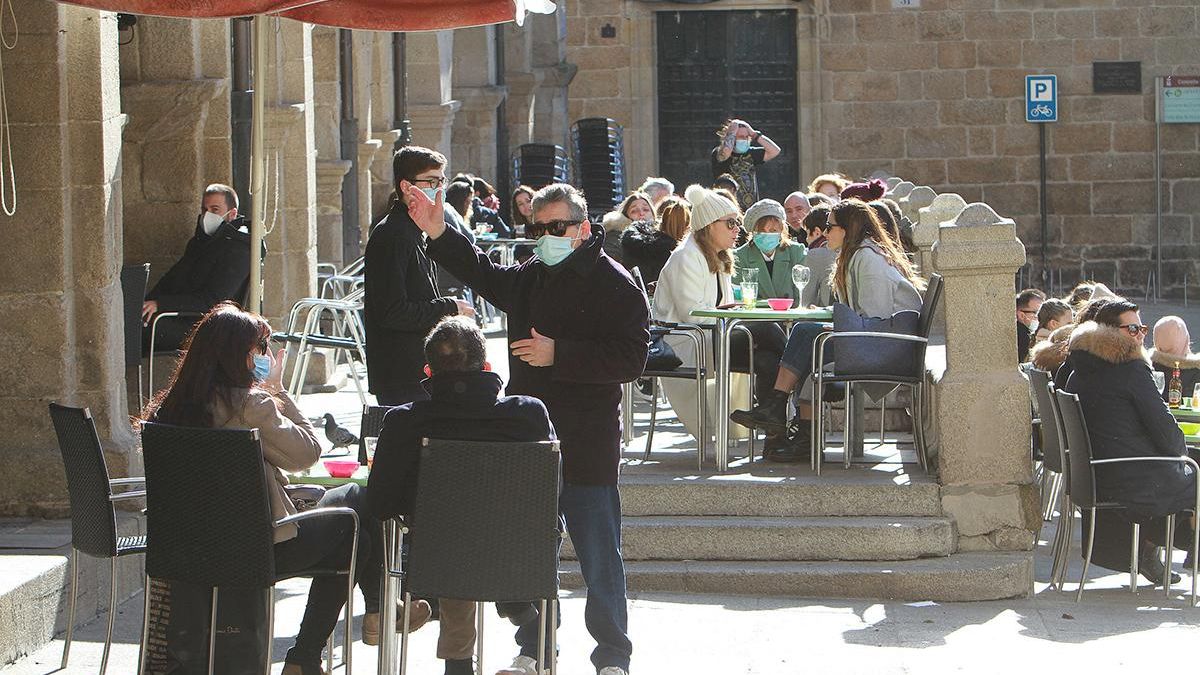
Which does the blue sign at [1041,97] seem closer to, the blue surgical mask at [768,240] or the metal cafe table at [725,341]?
the blue surgical mask at [768,240]

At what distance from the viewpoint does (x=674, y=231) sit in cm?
1058

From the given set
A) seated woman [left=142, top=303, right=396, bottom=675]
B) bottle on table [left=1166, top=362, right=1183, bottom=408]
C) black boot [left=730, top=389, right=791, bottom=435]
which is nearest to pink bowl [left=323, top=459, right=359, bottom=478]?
seated woman [left=142, top=303, right=396, bottom=675]

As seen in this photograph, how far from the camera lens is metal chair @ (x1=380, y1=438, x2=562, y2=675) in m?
5.32

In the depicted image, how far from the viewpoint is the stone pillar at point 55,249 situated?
301 inches

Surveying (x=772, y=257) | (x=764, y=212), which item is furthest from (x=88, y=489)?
(x=764, y=212)

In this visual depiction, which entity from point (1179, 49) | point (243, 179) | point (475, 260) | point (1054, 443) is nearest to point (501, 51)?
point (1179, 49)

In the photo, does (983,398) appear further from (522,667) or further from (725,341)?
(522,667)

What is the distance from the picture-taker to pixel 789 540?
8.43m

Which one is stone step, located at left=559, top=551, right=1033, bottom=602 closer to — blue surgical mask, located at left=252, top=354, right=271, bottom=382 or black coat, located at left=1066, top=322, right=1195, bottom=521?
black coat, located at left=1066, top=322, right=1195, bottom=521

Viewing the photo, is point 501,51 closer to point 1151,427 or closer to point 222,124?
point 222,124

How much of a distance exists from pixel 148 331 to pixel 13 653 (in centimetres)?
Result: 347

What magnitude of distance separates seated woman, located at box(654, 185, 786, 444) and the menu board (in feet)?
48.5

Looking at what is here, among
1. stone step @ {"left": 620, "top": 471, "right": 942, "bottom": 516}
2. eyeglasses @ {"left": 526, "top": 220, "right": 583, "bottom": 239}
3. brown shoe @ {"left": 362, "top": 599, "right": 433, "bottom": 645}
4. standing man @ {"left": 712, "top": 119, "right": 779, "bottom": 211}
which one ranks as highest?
standing man @ {"left": 712, "top": 119, "right": 779, "bottom": 211}

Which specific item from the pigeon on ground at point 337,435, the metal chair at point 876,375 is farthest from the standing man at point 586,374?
the metal chair at point 876,375
